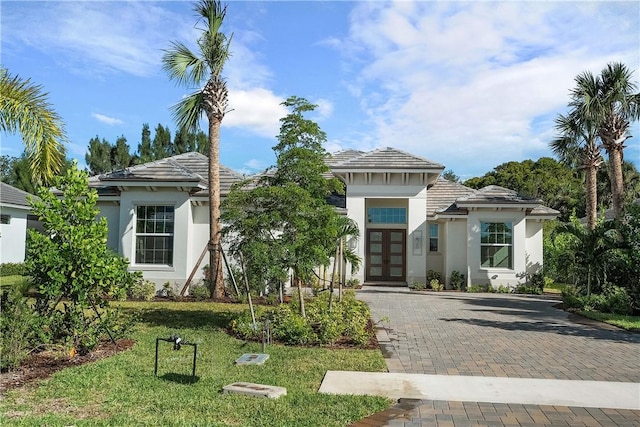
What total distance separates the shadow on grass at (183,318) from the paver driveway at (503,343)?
4126mm

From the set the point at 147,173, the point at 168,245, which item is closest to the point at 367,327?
the point at 168,245

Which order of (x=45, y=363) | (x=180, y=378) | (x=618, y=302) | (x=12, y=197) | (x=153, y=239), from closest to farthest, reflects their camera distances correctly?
(x=180, y=378), (x=45, y=363), (x=618, y=302), (x=153, y=239), (x=12, y=197)

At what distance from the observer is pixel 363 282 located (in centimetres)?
2267

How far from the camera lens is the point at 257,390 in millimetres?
6438

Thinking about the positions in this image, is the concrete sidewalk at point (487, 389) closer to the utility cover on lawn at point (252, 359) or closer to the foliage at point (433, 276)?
the utility cover on lawn at point (252, 359)

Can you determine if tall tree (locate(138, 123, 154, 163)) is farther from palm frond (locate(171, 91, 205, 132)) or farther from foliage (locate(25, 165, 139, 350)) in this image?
foliage (locate(25, 165, 139, 350))

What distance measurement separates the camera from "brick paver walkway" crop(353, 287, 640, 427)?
5.77 m

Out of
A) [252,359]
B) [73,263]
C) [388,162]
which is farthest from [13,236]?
[252,359]

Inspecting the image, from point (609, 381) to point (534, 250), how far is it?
1570 cm

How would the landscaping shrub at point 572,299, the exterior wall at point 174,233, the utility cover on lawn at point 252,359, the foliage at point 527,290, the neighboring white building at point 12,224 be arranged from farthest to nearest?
1. the neighboring white building at point 12,224
2. the foliage at point 527,290
3. the exterior wall at point 174,233
4. the landscaping shrub at point 572,299
5. the utility cover on lawn at point 252,359

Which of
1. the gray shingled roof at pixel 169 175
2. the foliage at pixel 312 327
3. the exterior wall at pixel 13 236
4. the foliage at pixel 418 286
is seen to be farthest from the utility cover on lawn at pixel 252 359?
the exterior wall at pixel 13 236

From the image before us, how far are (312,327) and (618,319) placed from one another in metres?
8.70

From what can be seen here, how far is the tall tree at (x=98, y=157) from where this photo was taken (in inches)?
1614

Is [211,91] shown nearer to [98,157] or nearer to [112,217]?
[112,217]
